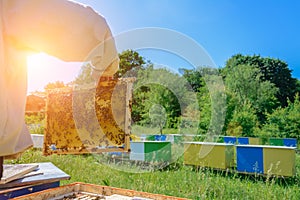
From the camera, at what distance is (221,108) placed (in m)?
9.27

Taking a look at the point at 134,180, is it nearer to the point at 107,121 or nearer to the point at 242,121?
the point at 107,121

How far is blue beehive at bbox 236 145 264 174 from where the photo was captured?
4.20 m

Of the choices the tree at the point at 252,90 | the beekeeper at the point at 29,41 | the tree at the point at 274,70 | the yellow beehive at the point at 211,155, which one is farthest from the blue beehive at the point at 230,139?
the tree at the point at 274,70

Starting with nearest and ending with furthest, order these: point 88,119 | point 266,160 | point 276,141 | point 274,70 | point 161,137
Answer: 1. point 88,119
2. point 266,160
3. point 276,141
4. point 161,137
5. point 274,70

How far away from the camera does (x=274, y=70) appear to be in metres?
23.8

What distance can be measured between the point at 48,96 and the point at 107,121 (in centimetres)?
32

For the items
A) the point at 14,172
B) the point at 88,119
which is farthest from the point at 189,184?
the point at 88,119

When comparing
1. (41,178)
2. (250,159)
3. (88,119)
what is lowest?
(250,159)

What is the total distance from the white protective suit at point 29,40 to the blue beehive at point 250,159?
420 centimetres

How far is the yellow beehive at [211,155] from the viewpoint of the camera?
457 cm

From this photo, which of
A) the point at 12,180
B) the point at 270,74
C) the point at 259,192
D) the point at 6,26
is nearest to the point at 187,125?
the point at 259,192

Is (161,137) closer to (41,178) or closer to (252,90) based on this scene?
(41,178)

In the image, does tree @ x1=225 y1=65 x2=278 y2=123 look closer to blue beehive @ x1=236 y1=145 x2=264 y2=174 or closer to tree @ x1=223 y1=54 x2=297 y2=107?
tree @ x1=223 y1=54 x2=297 y2=107

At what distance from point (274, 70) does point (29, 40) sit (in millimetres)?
26059
